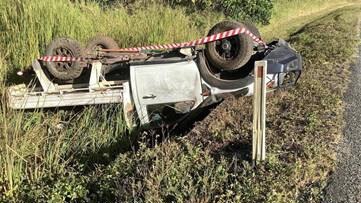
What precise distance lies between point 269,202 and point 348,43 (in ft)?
27.8

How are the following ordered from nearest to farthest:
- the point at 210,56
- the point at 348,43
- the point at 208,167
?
1. the point at 208,167
2. the point at 210,56
3. the point at 348,43

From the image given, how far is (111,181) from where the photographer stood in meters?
4.90

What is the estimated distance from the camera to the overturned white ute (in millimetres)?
7215

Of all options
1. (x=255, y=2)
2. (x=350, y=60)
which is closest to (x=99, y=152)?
(x=350, y=60)

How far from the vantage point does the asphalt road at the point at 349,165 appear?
4.43m

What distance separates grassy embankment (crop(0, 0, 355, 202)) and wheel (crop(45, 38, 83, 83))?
693 mm

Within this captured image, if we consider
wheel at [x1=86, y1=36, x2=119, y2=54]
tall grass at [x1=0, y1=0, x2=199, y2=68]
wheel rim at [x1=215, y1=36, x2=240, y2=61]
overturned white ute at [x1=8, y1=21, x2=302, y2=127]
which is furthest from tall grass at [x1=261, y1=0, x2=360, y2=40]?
wheel rim at [x1=215, y1=36, x2=240, y2=61]

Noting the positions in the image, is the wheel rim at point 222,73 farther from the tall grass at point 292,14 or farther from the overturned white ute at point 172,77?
the tall grass at point 292,14

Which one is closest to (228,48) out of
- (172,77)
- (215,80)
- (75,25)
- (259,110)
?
(215,80)

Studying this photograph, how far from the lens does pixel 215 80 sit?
7.32 meters

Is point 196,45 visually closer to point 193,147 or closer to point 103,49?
point 103,49

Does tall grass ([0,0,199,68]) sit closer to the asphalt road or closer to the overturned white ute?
the overturned white ute

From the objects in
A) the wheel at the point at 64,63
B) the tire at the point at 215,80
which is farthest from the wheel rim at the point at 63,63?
the tire at the point at 215,80

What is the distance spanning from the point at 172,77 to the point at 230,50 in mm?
894
